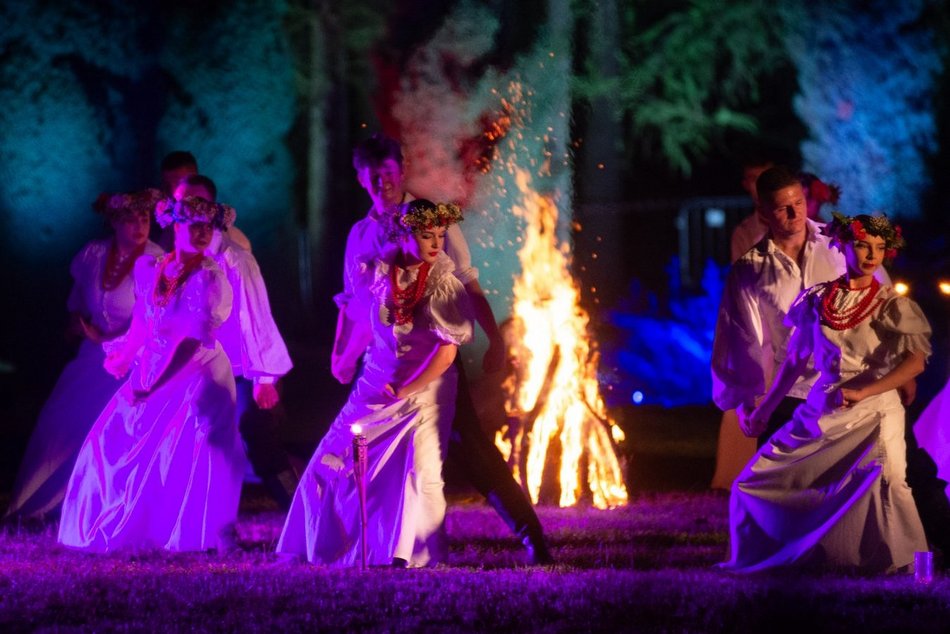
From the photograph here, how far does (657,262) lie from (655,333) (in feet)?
22.2

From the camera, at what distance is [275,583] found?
7484 millimetres

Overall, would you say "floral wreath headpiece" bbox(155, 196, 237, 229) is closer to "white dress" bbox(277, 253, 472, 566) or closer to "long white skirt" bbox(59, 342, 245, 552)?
"long white skirt" bbox(59, 342, 245, 552)

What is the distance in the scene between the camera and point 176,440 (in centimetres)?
888

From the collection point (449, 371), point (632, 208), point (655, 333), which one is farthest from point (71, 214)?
point (449, 371)

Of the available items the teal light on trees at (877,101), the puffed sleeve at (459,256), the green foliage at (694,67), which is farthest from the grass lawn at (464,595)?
the green foliage at (694,67)

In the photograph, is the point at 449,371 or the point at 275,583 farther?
the point at 449,371

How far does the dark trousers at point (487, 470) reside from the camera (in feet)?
26.8

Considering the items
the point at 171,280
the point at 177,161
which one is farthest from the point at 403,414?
the point at 177,161

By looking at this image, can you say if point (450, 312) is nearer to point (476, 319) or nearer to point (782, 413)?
point (476, 319)

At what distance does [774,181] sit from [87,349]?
4410mm

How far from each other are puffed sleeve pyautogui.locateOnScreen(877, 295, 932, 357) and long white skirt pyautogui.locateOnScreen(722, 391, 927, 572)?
33cm

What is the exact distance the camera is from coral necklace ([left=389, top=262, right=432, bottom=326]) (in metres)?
8.05

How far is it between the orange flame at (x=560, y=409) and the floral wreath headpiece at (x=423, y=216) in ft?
8.77

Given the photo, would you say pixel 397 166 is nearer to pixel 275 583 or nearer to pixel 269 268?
pixel 275 583
